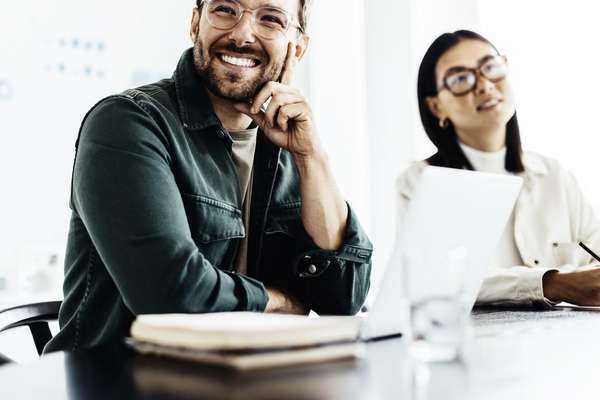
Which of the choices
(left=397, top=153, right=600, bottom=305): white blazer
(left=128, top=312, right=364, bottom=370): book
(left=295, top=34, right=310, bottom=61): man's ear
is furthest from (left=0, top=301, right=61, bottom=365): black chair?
(left=397, top=153, right=600, bottom=305): white blazer

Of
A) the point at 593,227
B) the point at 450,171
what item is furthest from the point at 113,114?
the point at 593,227

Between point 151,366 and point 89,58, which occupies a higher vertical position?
point 89,58

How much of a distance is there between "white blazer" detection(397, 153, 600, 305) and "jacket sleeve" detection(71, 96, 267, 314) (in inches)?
37.7

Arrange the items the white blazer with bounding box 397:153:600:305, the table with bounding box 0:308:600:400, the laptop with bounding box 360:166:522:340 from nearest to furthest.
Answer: the table with bounding box 0:308:600:400 < the laptop with bounding box 360:166:522:340 < the white blazer with bounding box 397:153:600:305

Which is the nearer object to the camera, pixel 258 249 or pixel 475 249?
pixel 475 249

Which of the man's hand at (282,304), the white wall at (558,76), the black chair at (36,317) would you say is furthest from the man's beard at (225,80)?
the white wall at (558,76)

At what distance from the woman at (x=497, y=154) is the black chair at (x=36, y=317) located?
1018 mm

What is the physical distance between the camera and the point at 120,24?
2.79m

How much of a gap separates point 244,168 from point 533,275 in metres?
0.66

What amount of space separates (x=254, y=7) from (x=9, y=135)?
55.1 inches

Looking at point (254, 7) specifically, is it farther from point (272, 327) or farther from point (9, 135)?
point (9, 135)

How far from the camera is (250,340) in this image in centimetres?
64

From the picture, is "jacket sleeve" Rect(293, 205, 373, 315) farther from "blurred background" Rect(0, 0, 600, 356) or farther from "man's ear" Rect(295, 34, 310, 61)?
"blurred background" Rect(0, 0, 600, 356)

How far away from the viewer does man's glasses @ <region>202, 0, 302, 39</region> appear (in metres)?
1.53
